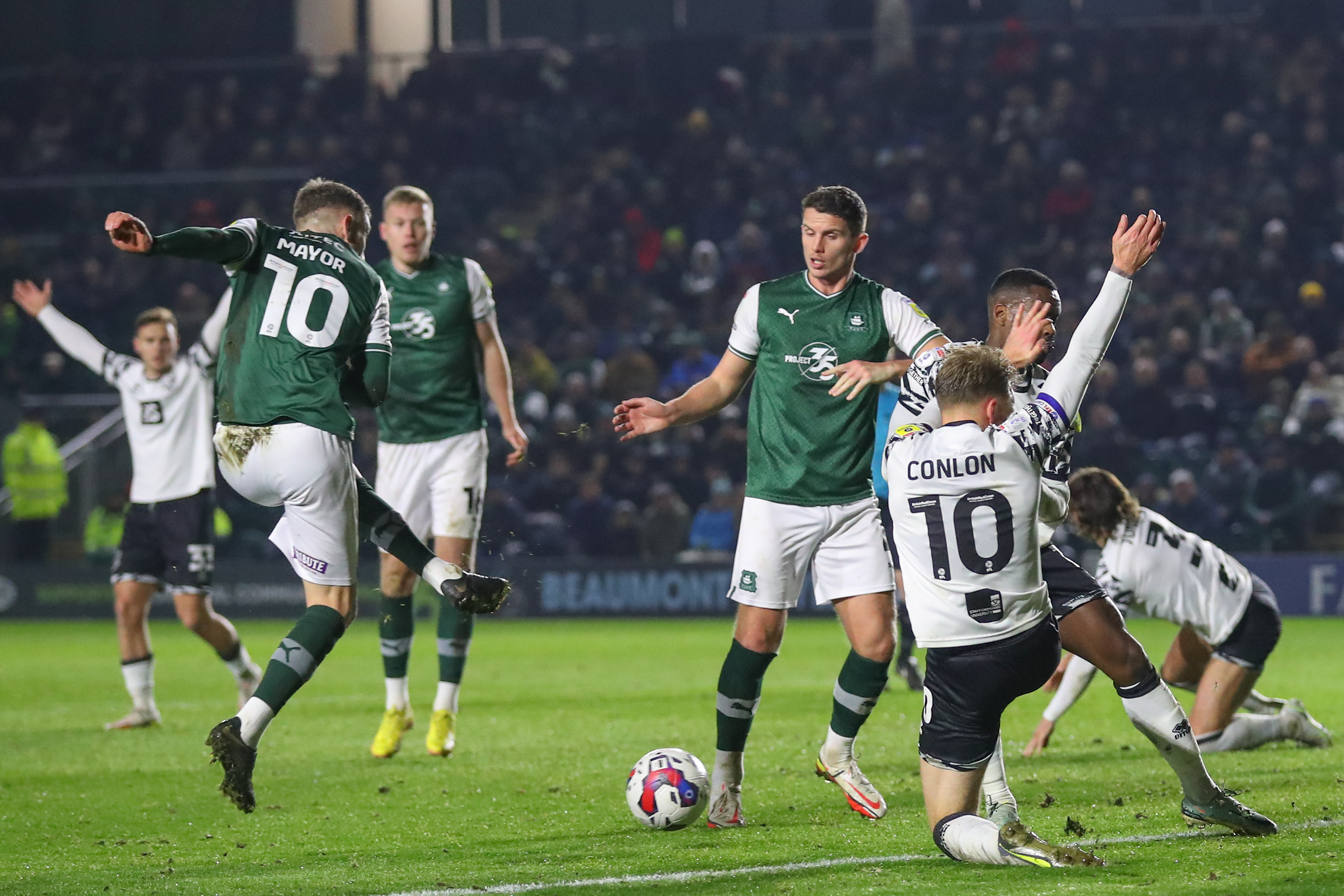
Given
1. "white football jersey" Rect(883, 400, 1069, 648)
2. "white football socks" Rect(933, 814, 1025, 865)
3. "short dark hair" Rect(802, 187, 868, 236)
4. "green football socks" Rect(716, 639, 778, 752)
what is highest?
"short dark hair" Rect(802, 187, 868, 236)

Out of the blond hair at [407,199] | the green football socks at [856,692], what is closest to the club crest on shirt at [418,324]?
the blond hair at [407,199]

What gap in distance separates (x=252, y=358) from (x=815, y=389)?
7.06 feet

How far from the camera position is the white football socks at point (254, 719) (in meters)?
5.57

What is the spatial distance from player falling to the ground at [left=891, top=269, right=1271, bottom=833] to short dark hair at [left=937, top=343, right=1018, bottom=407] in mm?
93

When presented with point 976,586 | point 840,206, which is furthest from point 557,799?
point 840,206

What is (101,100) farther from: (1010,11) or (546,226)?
(1010,11)

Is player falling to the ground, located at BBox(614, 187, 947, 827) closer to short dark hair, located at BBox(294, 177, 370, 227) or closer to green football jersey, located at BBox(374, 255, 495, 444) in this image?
short dark hair, located at BBox(294, 177, 370, 227)

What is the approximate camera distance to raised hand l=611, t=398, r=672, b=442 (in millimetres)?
6066

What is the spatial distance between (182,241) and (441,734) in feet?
10.8

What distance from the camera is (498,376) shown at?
8.37 m

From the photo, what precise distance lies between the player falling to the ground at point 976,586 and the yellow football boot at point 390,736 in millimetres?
3623

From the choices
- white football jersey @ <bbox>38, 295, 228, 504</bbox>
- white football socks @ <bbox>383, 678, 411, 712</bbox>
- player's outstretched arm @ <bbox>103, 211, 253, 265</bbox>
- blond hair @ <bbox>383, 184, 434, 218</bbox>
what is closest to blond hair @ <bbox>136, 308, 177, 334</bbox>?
white football jersey @ <bbox>38, 295, 228, 504</bbox>

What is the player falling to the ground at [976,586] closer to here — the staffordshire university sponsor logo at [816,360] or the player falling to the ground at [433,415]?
the staffordshire university sponsor logo at [816,360]

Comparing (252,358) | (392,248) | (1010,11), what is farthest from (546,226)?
(252,358)
